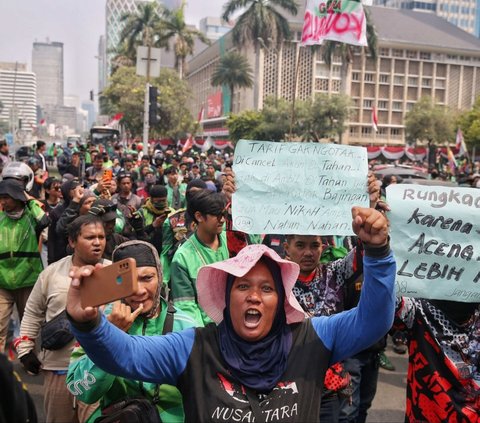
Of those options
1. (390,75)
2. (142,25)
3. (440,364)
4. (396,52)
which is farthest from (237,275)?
(396,52)

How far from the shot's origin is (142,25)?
45.6 metres

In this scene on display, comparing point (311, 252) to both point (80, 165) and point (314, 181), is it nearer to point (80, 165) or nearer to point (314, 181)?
point (314, 181)

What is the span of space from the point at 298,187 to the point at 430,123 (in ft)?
180

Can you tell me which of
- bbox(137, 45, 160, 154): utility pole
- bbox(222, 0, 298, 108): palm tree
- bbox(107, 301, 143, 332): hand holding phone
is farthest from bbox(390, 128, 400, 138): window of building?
bbox(107, 301, 143, 332): hand holding phone

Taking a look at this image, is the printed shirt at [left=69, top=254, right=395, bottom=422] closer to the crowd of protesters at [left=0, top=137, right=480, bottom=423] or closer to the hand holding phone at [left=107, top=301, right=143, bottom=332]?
the crowd of protesters at [left=0, top=137, right=480, bottom=423]

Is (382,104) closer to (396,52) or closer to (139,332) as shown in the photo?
(396,52)

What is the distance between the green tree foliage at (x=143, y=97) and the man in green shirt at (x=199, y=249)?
→ 3416 cm

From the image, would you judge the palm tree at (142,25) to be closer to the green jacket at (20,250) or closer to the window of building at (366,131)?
the window of building at (366,131)

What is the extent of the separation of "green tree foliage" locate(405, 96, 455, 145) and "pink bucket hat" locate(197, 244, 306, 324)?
54624 mm

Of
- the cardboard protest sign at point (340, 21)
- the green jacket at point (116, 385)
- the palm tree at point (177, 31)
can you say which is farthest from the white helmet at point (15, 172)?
Answer: the palm tree at point (177, 31)

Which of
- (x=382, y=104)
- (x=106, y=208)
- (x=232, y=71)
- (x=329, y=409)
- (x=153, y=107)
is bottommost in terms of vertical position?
(x=329, y=409)

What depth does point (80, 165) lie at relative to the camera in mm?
14703

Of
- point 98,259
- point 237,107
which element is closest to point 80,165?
point 98,259

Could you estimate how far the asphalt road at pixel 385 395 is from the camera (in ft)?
15.8
